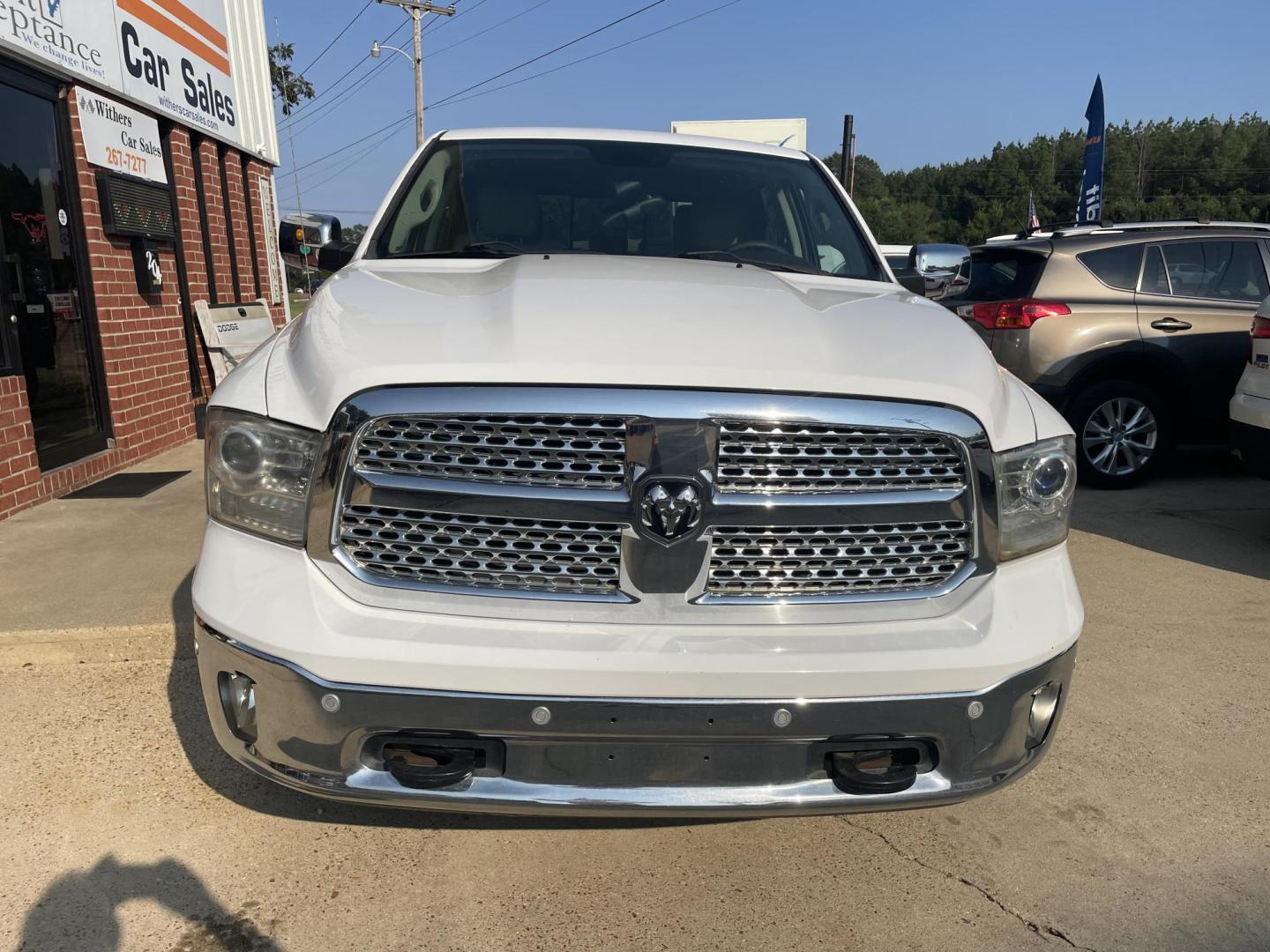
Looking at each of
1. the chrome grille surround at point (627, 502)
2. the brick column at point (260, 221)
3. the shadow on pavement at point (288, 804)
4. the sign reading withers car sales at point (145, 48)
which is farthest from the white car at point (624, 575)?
the brick column at point (260, 221)

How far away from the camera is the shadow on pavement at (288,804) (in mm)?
2541

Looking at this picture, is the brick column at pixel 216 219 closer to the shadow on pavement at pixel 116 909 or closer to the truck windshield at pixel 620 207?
the truck windshield at pixel 620 207

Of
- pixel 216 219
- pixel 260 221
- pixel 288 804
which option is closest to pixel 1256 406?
pixel 288 804

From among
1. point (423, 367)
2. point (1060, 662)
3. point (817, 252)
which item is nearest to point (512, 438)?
point (423, 367)

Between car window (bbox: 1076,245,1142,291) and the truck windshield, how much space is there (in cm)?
378

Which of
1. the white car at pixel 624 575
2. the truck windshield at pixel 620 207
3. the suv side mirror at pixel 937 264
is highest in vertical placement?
the truck windshield at pixel 620 207

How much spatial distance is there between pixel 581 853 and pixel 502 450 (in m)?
1.21

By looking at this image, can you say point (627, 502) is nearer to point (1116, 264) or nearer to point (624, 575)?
point (624, 575)

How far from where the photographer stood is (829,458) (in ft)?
6.33

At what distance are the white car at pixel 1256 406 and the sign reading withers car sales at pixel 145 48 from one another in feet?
23.4

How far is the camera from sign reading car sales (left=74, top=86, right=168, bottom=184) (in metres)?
6.52

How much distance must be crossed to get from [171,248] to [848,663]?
7.85m

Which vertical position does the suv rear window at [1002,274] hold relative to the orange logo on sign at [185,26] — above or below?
below

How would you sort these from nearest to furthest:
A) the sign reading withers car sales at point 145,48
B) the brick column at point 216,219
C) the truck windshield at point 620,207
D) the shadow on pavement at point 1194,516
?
the truck windshield at point 620,207 < the shadow on pavement at point 1194,516 < the sign reading withers car sales at point 145,48 < the brick column at point 216,219
